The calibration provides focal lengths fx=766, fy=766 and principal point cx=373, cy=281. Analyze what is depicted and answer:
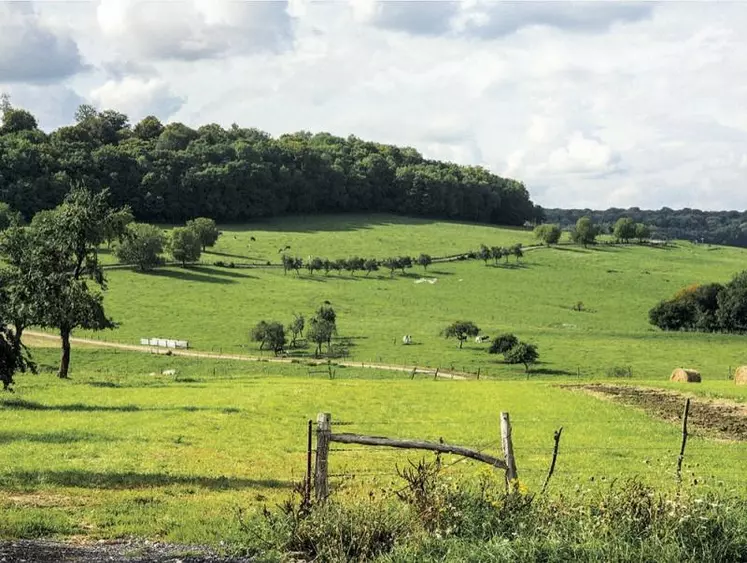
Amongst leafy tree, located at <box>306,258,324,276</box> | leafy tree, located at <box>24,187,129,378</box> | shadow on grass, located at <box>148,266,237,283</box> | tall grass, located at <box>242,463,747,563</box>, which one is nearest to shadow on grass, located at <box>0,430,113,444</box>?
tall grass, located at <box>242,463,747,563</box>

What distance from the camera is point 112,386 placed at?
43.3m

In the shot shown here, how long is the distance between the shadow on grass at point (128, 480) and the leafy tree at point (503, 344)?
58.4 metres

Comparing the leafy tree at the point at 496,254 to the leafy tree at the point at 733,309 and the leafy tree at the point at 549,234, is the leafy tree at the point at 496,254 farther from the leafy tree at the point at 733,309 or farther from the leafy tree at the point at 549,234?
the leafy tree at the point at 733,309

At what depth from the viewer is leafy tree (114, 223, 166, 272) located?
113562mm

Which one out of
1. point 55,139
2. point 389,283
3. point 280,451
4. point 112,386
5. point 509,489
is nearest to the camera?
point 509,489

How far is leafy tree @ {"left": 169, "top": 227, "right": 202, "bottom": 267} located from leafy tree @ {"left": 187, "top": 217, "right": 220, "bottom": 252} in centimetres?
566

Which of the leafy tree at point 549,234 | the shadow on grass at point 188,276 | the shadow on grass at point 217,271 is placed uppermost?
the leafy tree at point 549,234

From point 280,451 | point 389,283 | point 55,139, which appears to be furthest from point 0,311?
point 55,139

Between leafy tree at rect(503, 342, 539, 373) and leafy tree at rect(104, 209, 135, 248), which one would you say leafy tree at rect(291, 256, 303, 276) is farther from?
leafy tree at rect(104, 209, 135, 248)

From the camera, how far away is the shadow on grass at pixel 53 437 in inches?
940

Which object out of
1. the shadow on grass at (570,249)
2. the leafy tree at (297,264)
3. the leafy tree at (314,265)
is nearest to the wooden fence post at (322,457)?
the leafy tree at (297,264)

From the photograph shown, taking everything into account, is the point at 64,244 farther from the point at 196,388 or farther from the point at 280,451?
the point at 280,451

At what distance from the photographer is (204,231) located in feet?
426

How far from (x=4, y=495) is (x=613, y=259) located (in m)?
140
